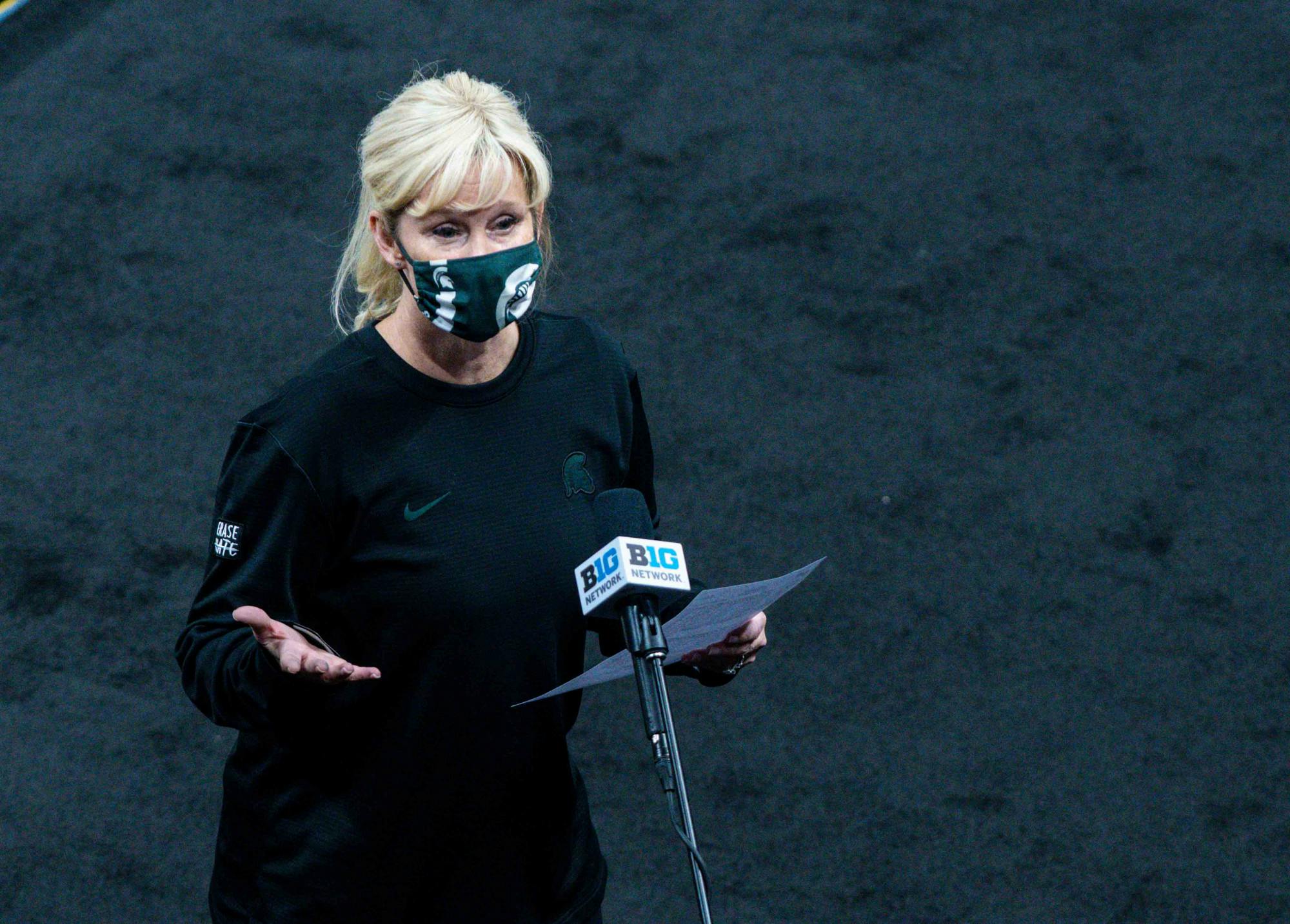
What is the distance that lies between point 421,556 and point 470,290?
0.92 feet

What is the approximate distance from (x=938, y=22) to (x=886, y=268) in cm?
125

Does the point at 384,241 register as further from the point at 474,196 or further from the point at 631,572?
the point at 631,572

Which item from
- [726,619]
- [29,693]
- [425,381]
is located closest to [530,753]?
[726,619]

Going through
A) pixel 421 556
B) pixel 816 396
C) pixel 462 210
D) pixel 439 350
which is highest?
pixel 462 210

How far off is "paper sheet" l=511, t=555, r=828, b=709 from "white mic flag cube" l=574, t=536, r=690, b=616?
0.50 feet

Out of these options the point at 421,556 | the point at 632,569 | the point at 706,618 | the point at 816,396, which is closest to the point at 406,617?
the point at 421,556

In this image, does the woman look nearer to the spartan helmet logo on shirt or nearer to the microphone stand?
the spartan helmet logo on shirt

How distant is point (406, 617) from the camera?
1.57m

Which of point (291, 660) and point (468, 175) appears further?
point (468, 175)

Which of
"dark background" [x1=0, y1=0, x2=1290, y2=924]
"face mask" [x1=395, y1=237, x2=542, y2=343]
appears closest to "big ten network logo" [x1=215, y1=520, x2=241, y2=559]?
"face mask" [x1=395, y1=237, x2=542, y2=343]

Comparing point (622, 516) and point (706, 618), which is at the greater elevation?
point (622, 516)

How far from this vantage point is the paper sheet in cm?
146

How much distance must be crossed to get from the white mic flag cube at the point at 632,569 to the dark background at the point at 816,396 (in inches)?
65.8

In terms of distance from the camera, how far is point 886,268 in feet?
13.3
